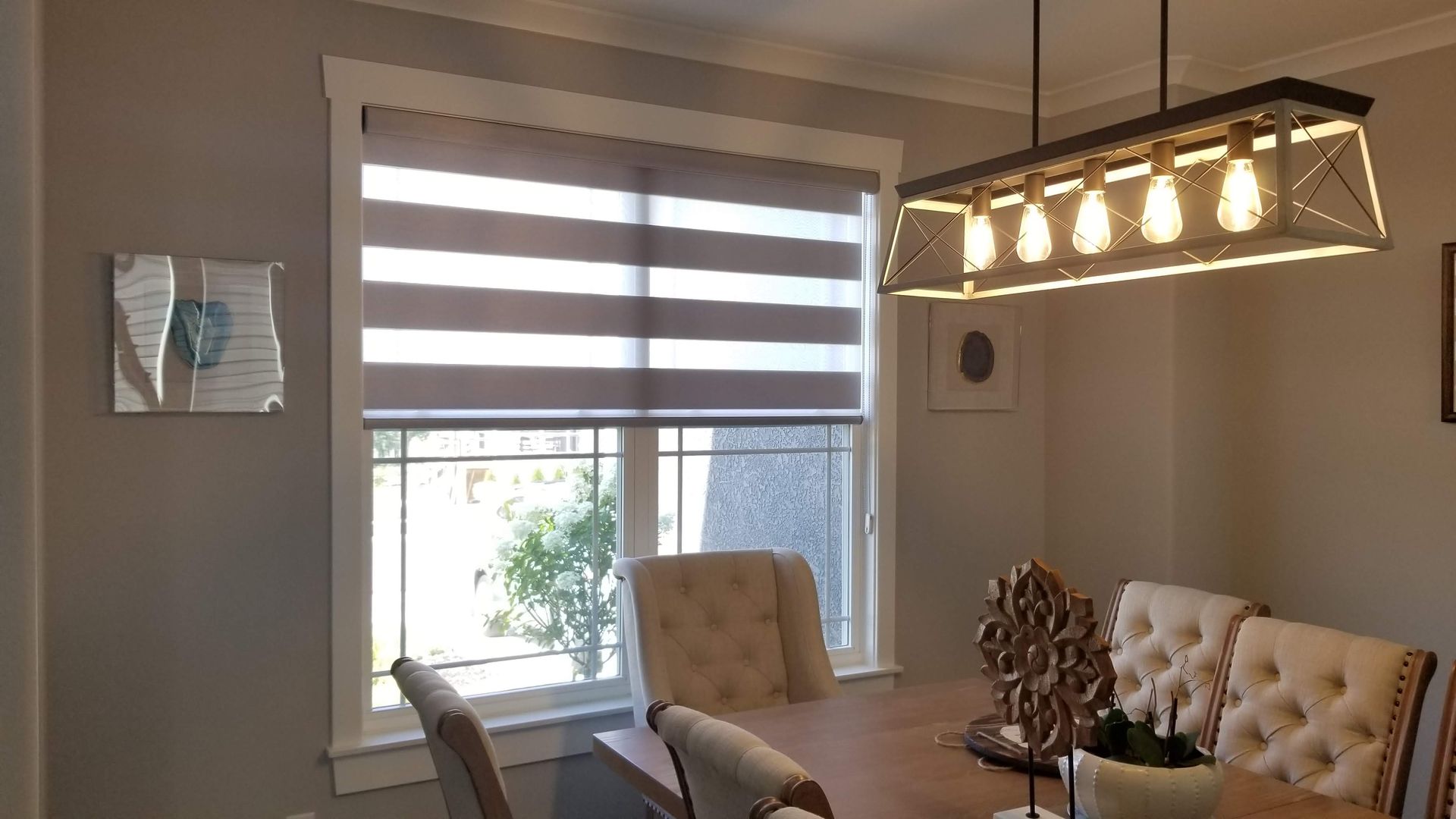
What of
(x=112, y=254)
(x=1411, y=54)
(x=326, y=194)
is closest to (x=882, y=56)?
(x=1411, y=54)

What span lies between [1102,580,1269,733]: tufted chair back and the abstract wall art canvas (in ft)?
7.31

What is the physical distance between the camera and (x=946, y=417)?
3.75 meters

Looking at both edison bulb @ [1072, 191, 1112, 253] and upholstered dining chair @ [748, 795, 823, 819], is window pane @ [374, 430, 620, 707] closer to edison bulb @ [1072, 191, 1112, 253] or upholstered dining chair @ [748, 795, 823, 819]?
edison bulb @ [1072, 191, 1112, 253]

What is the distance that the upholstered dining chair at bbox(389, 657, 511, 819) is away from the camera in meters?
1.67

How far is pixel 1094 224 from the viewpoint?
6.30 feet

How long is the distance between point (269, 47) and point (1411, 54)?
128 inches

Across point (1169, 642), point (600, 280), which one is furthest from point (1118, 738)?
point (600, 280)

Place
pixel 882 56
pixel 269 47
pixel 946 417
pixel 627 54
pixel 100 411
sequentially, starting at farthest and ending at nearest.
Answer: pixel 946 417, pixel 882 56, pixel 627 54, pixel 269 47, pixel 100 411

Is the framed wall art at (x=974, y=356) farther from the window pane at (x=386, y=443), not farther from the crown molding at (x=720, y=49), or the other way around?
the window pane at (x=386, y=443)

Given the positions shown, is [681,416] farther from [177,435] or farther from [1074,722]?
[1074,722]

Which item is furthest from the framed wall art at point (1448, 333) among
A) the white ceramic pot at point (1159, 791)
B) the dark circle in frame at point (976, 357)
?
the white ceramic pot at point (1159, 791)

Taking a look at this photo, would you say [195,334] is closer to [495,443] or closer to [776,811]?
[495,443]

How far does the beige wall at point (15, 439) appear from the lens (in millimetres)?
1484

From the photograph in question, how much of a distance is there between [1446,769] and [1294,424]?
1.79 metres
